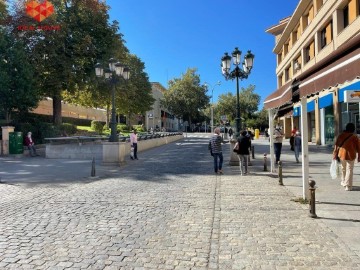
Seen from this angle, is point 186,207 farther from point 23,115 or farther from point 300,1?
point 300,1

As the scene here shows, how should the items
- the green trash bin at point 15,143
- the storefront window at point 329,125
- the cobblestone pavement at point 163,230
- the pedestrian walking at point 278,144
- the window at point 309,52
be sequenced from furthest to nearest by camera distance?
the window at point 309,52
the storefront window at point 329,125
the green trash bin at point 15,143
the pedestrian walking at point 278,144
the cobblestone pavement at point 163,230

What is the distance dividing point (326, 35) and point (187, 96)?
137 feet

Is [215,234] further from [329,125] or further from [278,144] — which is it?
[329,125]

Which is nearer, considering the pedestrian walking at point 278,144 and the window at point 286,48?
the pedestrian walking at point 278,144

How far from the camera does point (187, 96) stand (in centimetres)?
6888

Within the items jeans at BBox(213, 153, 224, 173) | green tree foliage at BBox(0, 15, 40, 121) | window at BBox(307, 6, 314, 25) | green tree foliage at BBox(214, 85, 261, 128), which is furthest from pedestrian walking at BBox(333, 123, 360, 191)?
green tree foliage at BBox(214, 85, 261, 128)

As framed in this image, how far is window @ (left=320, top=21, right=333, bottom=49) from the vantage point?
27.1 m

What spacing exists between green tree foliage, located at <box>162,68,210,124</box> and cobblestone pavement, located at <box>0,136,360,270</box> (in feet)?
193

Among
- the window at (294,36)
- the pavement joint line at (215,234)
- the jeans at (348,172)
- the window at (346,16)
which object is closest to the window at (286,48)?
the window at (294,36)

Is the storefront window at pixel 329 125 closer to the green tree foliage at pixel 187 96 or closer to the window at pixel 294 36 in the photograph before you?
the window at pixel 294 36

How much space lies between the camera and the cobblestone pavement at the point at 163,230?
4750 millimetres

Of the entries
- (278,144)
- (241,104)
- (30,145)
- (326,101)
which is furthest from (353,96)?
(241,104)

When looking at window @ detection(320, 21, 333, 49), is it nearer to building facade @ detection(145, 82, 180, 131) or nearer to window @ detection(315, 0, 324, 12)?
window @ detection(315, 0, 324, 12)

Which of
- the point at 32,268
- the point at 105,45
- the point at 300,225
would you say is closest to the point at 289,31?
the point at 105,45
